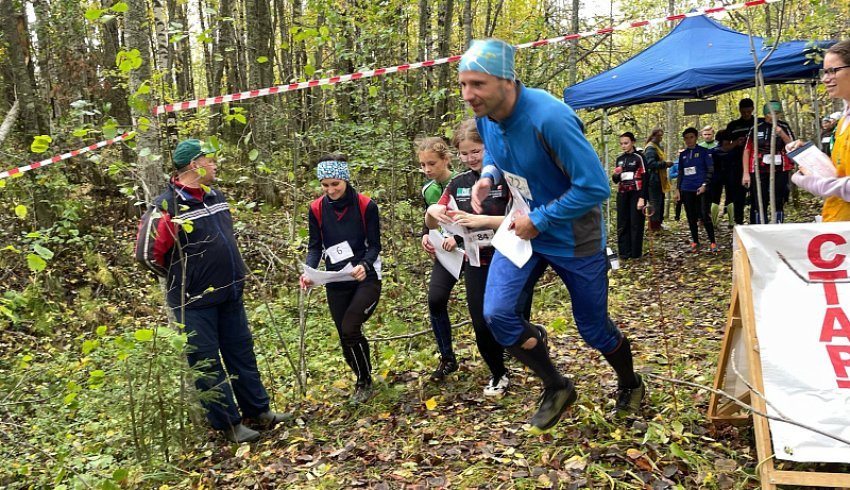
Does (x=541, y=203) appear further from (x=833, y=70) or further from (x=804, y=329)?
(x=833, y=70)

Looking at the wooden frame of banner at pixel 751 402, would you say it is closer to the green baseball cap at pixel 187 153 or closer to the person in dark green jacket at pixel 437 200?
the person in dark green jacket at pixel 437 200

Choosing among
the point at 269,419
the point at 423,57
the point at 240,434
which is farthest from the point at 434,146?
the point at 423,57

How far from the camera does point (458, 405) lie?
4.29m

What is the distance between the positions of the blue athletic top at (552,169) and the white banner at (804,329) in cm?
72

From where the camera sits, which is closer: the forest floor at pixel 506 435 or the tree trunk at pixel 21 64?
the forest floor at pixel 506 435

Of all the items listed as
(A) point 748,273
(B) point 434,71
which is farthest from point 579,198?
(B) point 434,71

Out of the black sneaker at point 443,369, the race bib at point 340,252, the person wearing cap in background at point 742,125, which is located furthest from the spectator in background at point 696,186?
the race bib at point 340,252

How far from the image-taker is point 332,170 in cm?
442

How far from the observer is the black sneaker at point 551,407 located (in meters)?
3.22

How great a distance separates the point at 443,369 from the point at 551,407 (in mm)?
1653

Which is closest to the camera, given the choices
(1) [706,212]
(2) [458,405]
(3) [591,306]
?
(3) [591,306]

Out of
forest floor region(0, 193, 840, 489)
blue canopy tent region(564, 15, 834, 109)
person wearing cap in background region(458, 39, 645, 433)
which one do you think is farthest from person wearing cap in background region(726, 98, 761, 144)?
person wearing cap in background region(458, 39, 645, 433)

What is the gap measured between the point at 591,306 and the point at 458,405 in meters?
A: 1.57

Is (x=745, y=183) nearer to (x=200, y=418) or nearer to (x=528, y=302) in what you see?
(x=528, y=302)
